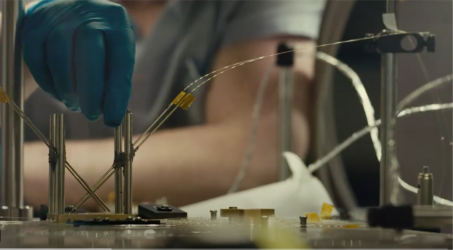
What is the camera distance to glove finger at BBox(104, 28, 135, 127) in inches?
70.3

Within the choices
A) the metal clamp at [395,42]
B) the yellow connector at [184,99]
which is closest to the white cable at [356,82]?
the metal clamp at [395,42]

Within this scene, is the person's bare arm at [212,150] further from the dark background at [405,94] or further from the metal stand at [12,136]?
the metal stand at [12,136]

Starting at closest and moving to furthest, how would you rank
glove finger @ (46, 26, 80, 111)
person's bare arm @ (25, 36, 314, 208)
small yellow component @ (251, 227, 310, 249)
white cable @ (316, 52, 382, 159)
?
small yellow component @ (251, 227, 310, 249) → glove finger @ (46, 26, 80, 111) → person's bare arm @ (25, 36, 314, 208) → white cable @ (316, 52, 382, 159)

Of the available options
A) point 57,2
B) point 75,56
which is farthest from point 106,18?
point 57,2

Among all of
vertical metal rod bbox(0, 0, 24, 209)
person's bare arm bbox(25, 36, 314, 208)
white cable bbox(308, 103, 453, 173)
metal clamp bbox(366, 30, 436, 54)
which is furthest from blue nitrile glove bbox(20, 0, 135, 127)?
white cable bbox(308, 103, 453, 173)

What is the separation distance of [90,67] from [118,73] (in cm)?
11

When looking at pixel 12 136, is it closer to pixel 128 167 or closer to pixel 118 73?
pixel 118 73

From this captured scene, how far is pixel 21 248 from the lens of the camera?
819 mm

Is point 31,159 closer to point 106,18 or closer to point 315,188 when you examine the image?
point 106,18

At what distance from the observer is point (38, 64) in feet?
7.00

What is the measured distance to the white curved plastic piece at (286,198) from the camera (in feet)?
8.58

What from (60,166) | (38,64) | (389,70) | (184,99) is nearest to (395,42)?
(389,70)

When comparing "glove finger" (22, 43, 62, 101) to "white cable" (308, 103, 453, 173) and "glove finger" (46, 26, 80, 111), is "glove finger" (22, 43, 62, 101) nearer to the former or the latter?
"glove finger" (46, 26, 80, 111)

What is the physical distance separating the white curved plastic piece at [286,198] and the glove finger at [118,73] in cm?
83
